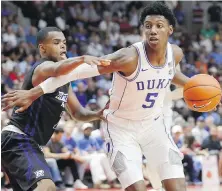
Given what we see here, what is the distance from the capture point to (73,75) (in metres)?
5.47

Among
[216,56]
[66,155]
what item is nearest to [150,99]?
[66,155]

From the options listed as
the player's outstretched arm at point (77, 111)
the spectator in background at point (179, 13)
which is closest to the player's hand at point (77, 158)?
the player's outstretched arm at point (77, 111)

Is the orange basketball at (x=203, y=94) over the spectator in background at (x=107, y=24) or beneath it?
beneath

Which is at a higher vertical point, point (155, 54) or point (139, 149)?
point (155, 54)

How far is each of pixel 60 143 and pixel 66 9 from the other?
7665 mm

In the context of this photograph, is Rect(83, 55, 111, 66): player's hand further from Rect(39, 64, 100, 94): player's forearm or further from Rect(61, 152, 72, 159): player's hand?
Rect(61, 152, 72, 159): player's hand

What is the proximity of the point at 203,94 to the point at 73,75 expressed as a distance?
137 cm

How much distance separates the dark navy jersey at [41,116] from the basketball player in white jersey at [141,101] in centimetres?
19

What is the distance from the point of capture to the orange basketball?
236 inches

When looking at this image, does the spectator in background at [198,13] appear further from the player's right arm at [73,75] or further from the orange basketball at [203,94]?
the player's right arm at [73,75]

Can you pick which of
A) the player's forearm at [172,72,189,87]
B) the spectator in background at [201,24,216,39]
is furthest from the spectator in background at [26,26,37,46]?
the player's forearm at [172,72,189,87]

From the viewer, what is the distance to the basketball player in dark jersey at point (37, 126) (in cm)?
534

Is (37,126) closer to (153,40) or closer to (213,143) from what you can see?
(153,40)

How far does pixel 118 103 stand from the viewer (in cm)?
581
